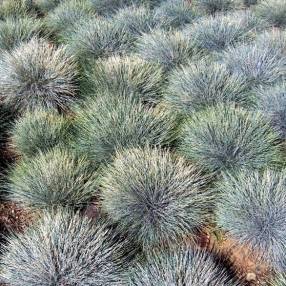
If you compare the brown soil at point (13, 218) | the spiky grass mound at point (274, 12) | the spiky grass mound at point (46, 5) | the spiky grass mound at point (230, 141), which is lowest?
the spiky grass mound at point (274, 12)

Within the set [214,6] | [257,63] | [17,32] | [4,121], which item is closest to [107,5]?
[214,6]

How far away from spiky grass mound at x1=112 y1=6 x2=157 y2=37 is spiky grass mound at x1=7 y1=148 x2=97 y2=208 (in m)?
3.89

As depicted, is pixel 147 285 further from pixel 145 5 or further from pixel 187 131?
pixel 145 5

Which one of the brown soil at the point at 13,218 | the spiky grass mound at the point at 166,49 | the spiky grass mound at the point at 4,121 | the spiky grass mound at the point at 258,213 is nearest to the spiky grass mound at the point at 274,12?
the spiky grass mound at the point at 166,49

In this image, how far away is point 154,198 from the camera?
12.9 feet

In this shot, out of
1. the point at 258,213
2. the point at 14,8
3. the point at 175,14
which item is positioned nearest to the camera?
the point at 258,213

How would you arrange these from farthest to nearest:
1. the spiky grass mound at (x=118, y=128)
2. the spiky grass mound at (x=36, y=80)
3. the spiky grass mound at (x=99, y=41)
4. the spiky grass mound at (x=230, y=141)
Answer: the spiky grass mound at (x=99, y=41), the spiky grass mound at (x=36, y=80), the spiky grass mound at (x=118, y=128), the spiky grass mound at (x=230, y=141)

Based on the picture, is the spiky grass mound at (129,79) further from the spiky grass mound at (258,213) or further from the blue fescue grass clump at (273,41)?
the spiky grass mound at (258,213)

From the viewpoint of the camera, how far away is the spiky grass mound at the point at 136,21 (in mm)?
7623

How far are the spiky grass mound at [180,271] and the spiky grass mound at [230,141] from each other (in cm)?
129

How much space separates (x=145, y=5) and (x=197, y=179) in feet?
20.3

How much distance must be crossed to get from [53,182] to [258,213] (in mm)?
2109

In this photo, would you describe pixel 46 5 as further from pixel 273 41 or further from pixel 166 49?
pixel 273 41

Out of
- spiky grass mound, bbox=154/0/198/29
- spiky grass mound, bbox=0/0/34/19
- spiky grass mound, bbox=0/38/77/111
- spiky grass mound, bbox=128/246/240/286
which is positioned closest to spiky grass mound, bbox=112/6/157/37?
spiky grass mound, bbox=154/0/198/29
